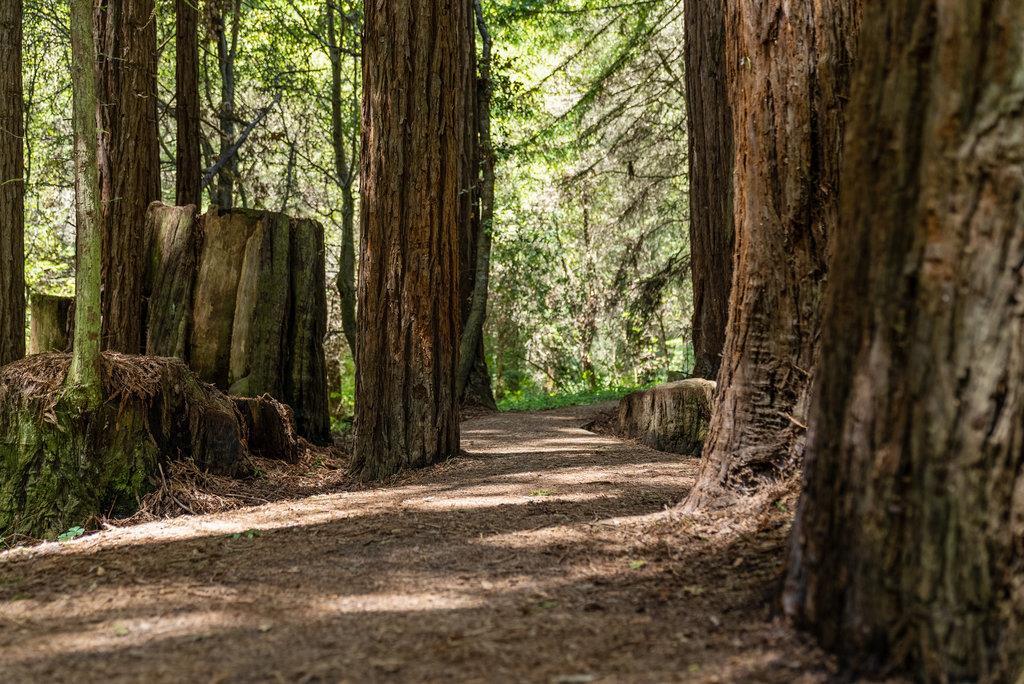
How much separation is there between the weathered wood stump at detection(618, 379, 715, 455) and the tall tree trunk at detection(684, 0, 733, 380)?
96.8 inches

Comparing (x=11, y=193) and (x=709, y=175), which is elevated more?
(x=709, y=175)

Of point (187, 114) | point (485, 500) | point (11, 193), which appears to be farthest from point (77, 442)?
point (187, 114)

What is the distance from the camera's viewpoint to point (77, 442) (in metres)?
5.38

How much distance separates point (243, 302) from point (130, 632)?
4768 millimetres

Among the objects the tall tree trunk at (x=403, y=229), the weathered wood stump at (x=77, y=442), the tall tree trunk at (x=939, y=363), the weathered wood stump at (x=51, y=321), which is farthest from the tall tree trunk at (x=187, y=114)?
the tall tree trunk at (x=939, y=363)

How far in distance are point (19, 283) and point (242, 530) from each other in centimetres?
688

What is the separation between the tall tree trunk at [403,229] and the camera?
259 inches

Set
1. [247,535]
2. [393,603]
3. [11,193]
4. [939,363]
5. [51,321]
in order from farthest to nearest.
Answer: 1. [11,193]
2. [51,321]
3. [247,535]
4. [393,603]
5. [939,363]

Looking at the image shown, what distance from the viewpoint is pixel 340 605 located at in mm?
3477

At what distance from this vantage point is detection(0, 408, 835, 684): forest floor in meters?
2.77

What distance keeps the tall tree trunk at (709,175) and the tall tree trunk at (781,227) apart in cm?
611

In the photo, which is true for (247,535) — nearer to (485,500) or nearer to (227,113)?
(485,500)

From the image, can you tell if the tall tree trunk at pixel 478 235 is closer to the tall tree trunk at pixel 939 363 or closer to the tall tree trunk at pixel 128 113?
the tall tree trunk at pixel 128 113

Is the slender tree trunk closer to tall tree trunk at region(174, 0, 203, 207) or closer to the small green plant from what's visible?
the small green plant
